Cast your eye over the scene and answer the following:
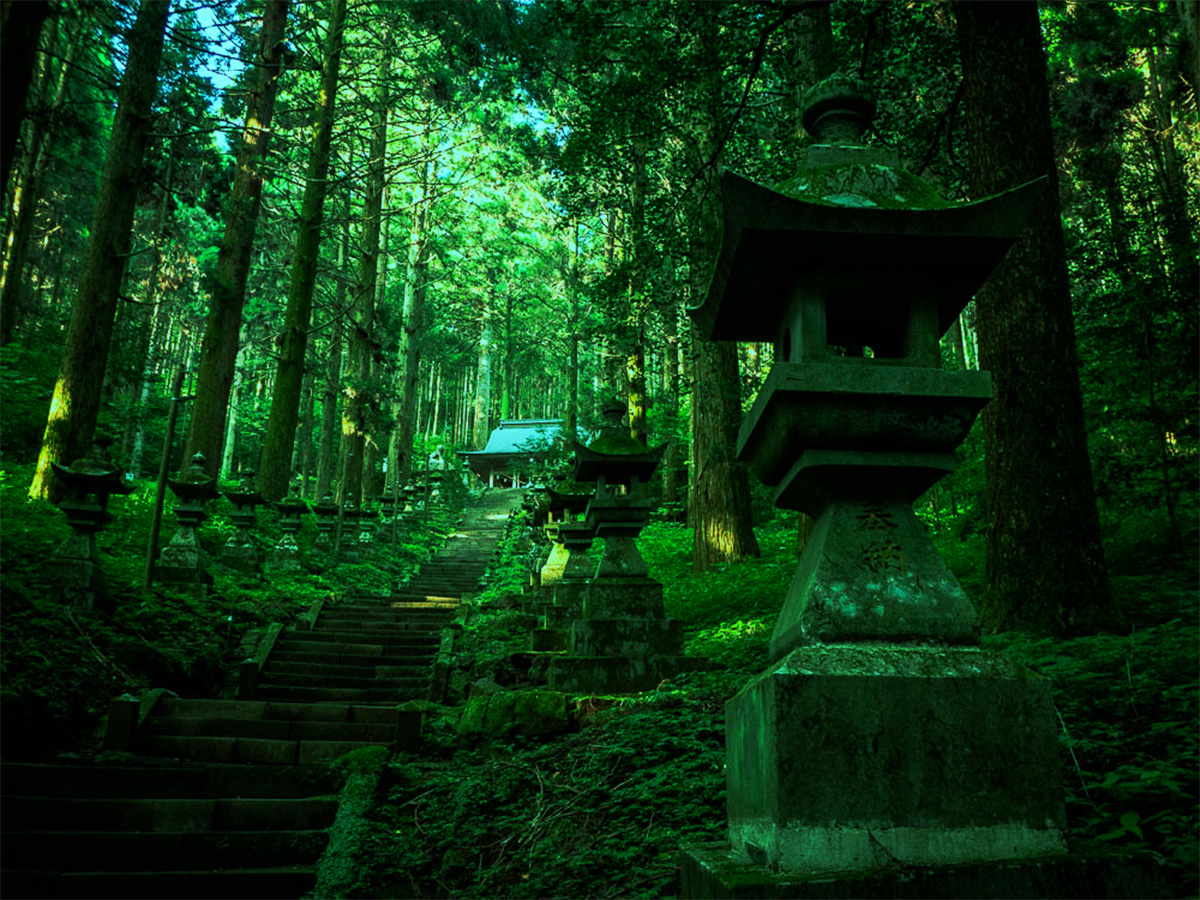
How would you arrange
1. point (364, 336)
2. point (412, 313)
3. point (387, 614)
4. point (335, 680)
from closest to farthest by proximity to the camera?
1. point (335, 680)
2. point (387, 614)
3. point (364, 336)
4. point (412, 313)

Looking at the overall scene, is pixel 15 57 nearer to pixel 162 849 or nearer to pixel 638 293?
pixel 162 849

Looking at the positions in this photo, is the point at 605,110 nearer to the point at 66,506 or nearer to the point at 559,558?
the point at 559,558

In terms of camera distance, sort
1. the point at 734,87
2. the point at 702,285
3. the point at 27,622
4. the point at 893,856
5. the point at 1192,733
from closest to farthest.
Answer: the point at 893,856 → the point at 1192,733 → the point at 27,622 → the point at 702,285 → the point at 734,87

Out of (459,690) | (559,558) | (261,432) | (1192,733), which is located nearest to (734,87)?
(559,558)

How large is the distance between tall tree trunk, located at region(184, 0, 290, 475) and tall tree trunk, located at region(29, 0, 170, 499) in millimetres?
2001

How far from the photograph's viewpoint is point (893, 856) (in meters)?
2.42

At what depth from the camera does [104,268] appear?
Answer: 36.4 feet

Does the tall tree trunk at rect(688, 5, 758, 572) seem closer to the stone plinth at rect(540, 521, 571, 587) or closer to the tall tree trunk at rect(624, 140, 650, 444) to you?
the tall tree trunk at rect(624, 140, 650, 444)

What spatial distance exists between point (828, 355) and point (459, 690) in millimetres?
6555

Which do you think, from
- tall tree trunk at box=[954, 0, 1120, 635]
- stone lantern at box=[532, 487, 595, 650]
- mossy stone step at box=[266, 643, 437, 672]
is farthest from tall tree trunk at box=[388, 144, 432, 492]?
tall tree trunk at box=[954, 0, 1120, 635]

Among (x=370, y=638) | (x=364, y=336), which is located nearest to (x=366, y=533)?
(x=364, y=336)

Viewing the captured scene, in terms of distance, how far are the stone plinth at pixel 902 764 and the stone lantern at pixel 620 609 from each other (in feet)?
15.2

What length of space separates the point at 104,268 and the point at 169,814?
891cm

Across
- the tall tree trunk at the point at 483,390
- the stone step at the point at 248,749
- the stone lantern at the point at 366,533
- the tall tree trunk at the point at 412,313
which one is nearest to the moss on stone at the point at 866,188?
the stone step at the point at 248,749
